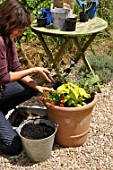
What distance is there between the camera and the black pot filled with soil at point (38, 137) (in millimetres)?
3047

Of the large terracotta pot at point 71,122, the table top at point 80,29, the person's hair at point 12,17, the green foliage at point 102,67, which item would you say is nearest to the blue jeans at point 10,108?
the large terracotta pot at point 71,122

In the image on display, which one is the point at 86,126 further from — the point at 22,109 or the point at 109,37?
the point at 109,37

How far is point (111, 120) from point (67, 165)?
93cm

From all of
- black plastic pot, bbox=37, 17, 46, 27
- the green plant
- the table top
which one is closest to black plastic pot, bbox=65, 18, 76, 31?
the table top

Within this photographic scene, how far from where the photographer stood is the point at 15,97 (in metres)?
3.62

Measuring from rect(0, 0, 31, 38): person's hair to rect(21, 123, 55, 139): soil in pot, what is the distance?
918 mm

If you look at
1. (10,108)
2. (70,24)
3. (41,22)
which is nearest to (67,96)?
(10,108)

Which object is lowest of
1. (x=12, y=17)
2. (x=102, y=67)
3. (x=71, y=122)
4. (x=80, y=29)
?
(x=102, y=67)

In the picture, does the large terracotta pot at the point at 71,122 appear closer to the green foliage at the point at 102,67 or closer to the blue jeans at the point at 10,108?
the blue jeans at the point at 10,108

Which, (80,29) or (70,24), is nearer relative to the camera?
(70,24)

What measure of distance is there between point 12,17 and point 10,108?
1116mm

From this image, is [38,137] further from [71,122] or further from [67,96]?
[67,96]

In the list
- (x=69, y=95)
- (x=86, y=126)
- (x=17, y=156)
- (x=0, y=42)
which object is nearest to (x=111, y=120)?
(x=86, y=126)

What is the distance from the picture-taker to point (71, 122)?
3.20 m
